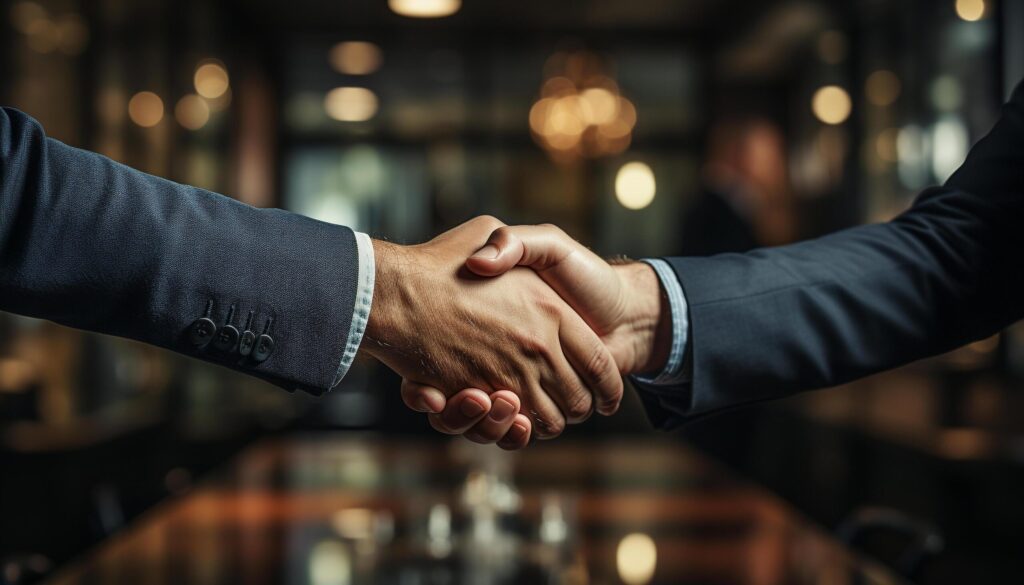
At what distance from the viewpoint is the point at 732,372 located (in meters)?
1.64

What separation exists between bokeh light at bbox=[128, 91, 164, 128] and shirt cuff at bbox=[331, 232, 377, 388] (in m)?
4.31

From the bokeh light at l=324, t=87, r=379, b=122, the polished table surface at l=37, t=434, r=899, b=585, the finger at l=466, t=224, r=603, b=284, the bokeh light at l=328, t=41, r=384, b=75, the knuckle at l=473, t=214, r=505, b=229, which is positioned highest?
the bokeh light at l=328, t=41, r=384, b=75

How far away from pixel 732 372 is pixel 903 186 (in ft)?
16.2

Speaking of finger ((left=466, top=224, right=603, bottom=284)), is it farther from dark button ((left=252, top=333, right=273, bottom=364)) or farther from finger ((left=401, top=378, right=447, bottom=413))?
dark button ((left=252, top=333, right=273, bottom=364))

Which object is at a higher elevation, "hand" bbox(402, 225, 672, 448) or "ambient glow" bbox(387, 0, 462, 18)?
"ambient glow" bbox(387, 0, 462, 18)

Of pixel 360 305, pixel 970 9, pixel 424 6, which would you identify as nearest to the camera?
pixel 360 305

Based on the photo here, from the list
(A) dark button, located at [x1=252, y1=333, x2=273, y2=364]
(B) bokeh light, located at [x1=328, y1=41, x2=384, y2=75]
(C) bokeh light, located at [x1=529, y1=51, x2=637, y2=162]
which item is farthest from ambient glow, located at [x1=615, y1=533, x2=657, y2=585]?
(B) bokeh light, located at [x1=328, y1=41, x2=384, y2=75]

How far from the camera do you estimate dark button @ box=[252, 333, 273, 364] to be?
1.43 meters

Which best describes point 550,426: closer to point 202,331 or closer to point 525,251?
point 525,251

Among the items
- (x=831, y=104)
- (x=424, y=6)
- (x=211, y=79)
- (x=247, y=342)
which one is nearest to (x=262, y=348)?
(x=247, y=342)

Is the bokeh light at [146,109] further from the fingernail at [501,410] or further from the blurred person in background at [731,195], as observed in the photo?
the fingernail at [501,410]

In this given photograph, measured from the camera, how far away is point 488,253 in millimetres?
1624

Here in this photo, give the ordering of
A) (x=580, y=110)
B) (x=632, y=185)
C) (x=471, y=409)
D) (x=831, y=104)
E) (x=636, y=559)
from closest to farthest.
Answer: (x=471, y=409) → (x=636, y=559) → (x=580, y=110) → (x=831, y=104) → (x=632, y=185)

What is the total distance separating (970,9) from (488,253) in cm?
457
